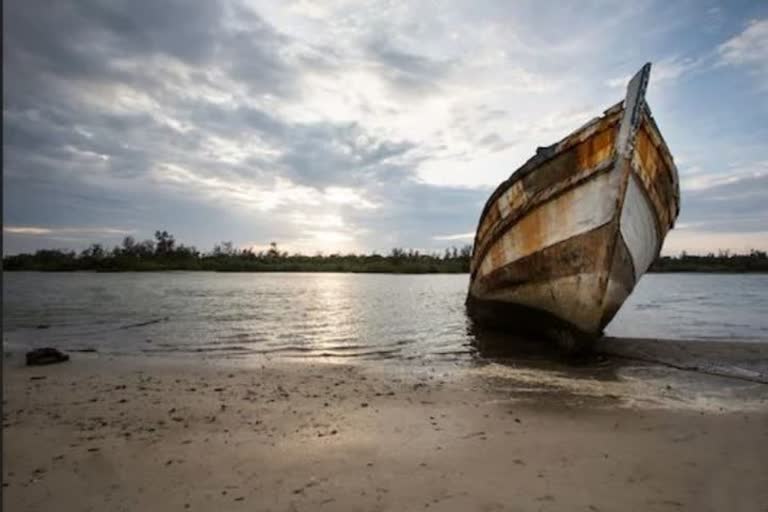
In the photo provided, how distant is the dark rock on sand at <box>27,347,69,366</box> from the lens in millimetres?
6156

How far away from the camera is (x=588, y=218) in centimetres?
680

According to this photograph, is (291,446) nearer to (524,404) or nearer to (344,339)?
(524,404)

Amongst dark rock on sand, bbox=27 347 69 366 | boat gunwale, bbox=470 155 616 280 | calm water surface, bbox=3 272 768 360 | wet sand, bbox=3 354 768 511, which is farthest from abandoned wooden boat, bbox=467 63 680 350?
dark rock on sand, bbox=27 347 69 366

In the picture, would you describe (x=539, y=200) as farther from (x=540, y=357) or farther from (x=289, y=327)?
(x=289, y=327)

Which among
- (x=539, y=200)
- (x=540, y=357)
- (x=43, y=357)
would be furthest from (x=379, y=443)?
(x=539, y=200)

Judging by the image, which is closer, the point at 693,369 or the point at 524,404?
the point at 524,404

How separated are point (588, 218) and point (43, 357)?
24.0 feet

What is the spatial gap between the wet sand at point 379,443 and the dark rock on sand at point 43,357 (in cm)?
58

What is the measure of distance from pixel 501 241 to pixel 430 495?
6.86 metres

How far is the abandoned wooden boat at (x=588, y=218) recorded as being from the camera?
6.59 meters

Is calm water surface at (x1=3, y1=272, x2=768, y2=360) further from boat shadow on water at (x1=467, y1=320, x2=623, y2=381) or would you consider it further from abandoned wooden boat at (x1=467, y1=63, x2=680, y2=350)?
abandoned wooden boat at (x1=467, y1=63, x2=680, y2=350)

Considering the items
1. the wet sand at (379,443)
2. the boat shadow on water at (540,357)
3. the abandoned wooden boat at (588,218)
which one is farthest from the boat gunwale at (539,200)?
the wet sand at (379,443)

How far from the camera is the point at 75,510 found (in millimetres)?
2414


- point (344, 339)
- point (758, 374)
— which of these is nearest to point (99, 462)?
point (344, 339)
